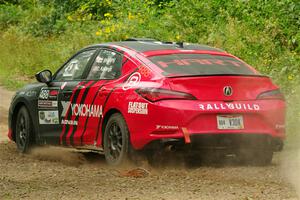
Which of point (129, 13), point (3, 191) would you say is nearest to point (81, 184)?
point (3, 191)

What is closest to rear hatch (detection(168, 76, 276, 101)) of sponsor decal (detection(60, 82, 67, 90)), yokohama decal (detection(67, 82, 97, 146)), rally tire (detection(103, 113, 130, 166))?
rally tire (detection(103, 113, 130, 166))

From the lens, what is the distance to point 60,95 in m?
10.6

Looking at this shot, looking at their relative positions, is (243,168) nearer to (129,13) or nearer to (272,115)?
(272,115)

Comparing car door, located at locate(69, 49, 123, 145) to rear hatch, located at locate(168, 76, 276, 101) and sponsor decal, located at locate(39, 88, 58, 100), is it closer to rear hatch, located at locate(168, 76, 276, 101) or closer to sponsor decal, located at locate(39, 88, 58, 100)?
sponsor decal, located at locate(39, 88, 58, 100)

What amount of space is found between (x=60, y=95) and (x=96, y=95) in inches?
35.8

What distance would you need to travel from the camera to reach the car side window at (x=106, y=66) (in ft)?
32.5

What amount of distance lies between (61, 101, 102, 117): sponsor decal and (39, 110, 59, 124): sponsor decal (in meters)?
0.18

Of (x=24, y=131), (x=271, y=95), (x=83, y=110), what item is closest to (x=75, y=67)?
(x=83, y=110)

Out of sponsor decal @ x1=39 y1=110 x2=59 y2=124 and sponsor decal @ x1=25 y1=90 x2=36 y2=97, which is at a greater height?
sponsor decal @ x1=25 y1=90 x2=36 y2=97

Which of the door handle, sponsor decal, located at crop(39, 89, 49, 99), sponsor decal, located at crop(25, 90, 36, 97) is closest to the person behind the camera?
the door handle

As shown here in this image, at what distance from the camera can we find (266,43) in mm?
15438

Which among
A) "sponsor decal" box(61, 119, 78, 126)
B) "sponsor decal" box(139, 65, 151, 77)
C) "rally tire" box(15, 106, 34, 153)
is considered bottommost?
"rally tire" box(15, 106, 34, 153)

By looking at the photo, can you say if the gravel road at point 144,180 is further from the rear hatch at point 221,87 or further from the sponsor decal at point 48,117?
the rear hatch at point 221,87

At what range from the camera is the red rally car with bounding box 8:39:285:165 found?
8.91 m
